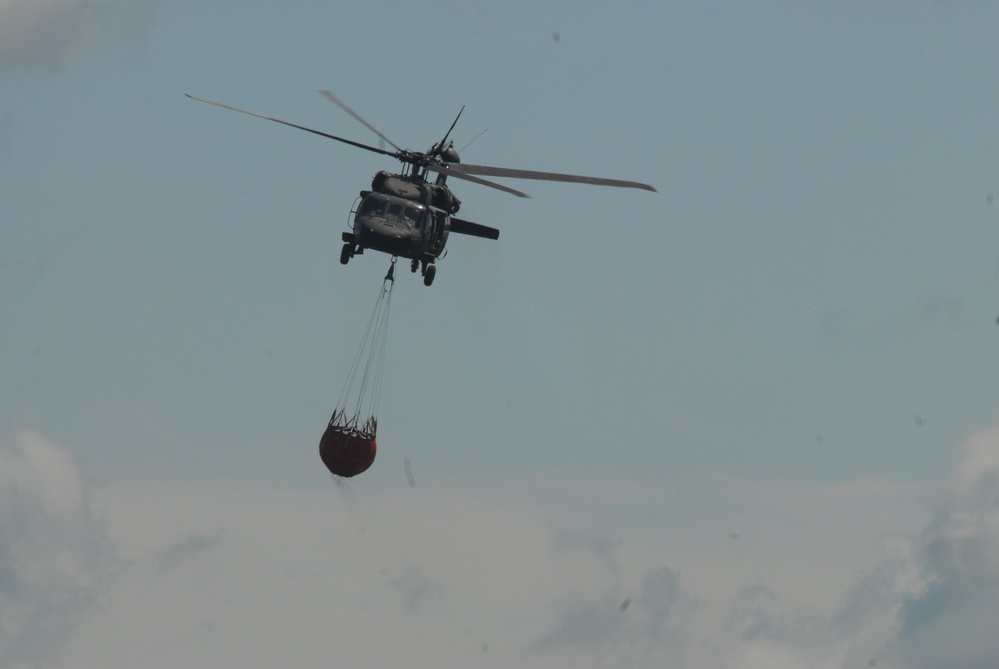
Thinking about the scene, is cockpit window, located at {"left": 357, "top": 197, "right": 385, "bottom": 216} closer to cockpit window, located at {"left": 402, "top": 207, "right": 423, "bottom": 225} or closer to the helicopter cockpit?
the helicopter cockpit

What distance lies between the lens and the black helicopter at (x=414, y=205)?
58.4m

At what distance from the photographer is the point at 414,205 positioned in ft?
196

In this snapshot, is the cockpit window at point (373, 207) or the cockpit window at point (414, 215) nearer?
the cockpit window at point (373, 207)

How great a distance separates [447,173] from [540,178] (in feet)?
14.3

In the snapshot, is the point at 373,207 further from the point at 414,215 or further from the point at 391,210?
the point at 414,215

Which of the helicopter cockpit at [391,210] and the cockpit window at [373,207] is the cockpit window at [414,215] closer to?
the helicopter cockpit at [391,210]

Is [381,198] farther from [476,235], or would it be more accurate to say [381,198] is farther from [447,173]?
[476,235]

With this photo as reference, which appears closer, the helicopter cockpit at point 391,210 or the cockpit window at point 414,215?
the helicopter cockpit at point 391,210

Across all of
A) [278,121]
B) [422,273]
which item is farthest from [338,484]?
[278,121]

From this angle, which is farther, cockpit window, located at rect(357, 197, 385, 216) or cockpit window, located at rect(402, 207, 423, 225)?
cockpit window, located at rect(402, 207, 423, 225)

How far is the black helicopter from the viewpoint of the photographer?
192ft

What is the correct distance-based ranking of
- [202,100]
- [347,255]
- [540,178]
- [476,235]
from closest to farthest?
[202,100]
[540,178]
[347,255]
[476,235]

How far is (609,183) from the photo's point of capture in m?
56.8

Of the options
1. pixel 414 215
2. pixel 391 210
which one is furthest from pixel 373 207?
pixel 414 215
